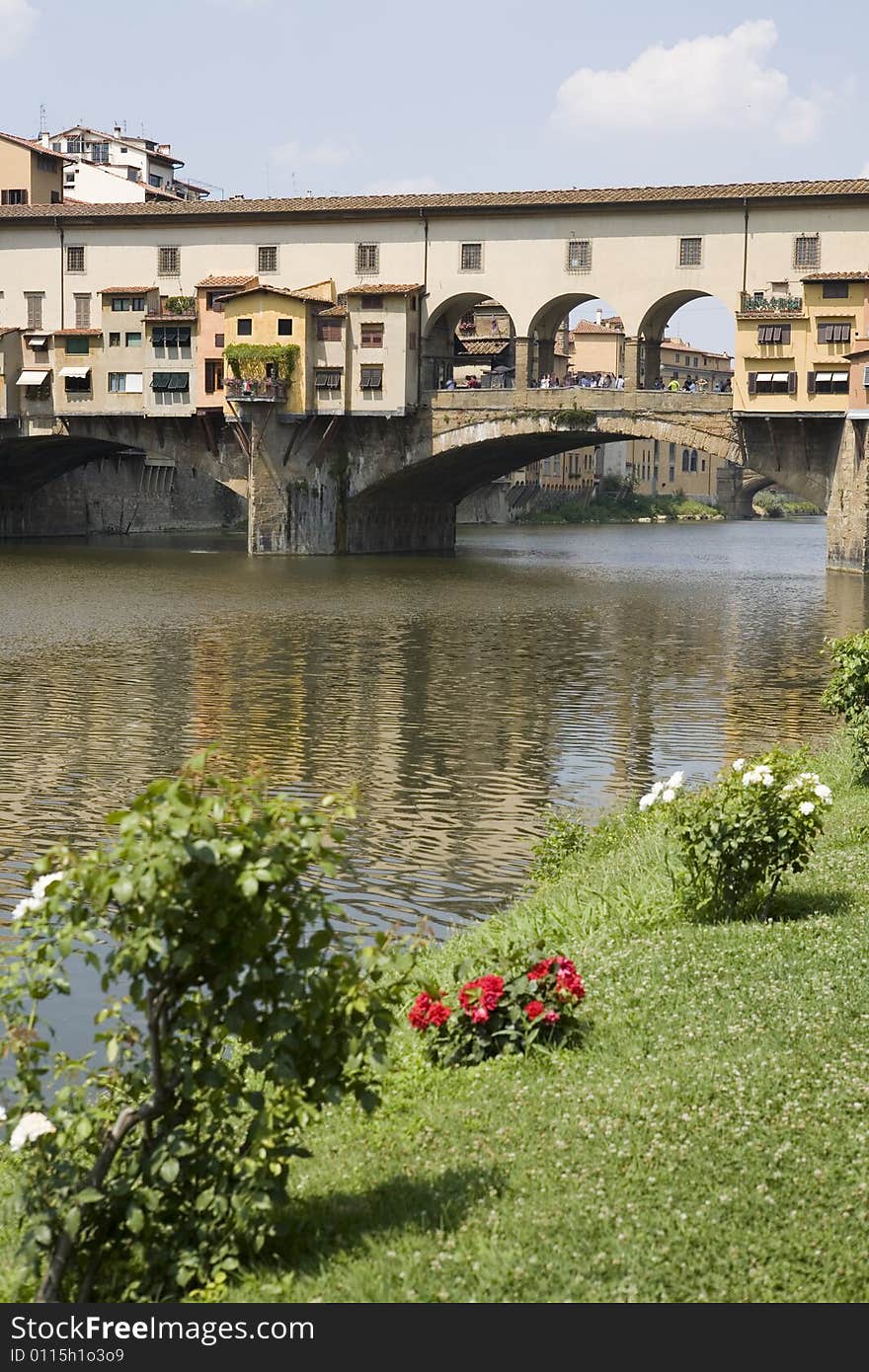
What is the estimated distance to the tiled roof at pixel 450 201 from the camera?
187 feet

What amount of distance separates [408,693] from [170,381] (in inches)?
1622

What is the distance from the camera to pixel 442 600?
4431 cm

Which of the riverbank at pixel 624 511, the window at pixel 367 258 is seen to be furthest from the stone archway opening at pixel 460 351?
the riverbank at pixel 624 511

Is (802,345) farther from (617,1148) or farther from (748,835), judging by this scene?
(617,1148)

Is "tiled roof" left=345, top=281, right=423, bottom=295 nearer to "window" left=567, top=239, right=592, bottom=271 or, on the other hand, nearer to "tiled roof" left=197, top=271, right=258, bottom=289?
A: "tiled roof" left=197, top=271, right=258, bottom=289

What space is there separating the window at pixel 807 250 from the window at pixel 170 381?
2343 centimetres

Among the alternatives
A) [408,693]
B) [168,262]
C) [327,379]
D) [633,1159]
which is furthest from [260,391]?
[633,1159]

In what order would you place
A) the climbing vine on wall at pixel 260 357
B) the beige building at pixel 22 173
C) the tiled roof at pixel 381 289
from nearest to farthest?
the tiled roof at pixel 381 289, the climbing vine on wall at pixel 260 357, the beige building at pixel 22 173

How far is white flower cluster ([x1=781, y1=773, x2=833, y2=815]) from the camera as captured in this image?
11.0 m

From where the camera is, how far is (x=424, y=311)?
206 ft

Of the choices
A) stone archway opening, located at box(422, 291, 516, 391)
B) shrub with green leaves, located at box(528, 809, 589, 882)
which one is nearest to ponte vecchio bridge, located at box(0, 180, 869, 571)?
stone archway opening, located at box(422, 291, 516, 391)

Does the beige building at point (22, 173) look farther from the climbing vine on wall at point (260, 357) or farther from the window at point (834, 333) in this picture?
the window at point (834, 333)

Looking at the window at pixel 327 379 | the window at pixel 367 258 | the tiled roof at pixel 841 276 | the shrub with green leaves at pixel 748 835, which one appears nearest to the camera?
the shrub with green leaves at pixel 748 835

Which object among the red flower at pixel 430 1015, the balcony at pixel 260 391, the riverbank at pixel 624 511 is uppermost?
the balcony at pixel 260 391
